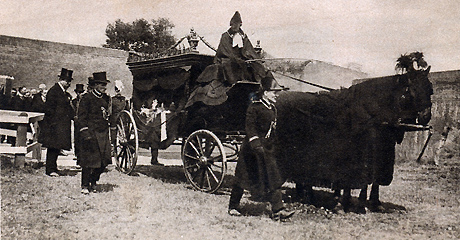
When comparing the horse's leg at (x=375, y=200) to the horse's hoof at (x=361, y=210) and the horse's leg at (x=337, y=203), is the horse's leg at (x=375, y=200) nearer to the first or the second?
the horse's hoof at (x=361, y=210)

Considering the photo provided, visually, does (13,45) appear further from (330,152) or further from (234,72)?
(330,152)

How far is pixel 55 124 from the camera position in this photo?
7375 mm

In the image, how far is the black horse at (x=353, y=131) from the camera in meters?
5.13

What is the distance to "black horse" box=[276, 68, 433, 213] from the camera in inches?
202

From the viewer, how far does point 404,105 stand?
201 inches

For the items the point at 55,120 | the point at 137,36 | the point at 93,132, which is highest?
the point at 137,36

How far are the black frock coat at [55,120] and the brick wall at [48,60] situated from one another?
16481 millimetres

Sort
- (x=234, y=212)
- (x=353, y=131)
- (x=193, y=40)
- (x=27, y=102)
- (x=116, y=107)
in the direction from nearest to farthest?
(x=234, y=212) → (x=353, y=131) → (x=193, y=40) → (x=116, y=107) → (x=27, y=102)

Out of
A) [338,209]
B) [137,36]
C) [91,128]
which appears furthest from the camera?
[137,36]

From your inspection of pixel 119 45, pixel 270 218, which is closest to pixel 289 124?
pixel 270 218

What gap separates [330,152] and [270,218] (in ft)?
3.86

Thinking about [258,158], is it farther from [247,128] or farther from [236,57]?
[236,57]

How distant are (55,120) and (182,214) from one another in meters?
3.58

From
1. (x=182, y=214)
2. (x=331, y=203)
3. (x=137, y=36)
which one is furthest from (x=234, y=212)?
(x=137, y=36)
